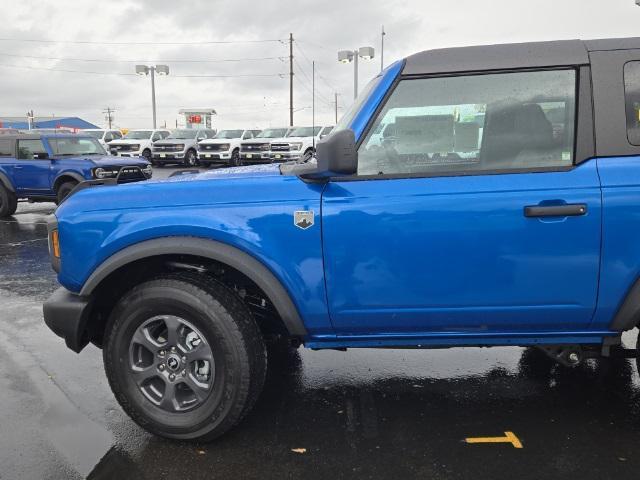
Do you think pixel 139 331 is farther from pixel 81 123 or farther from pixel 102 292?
pixel 81 123

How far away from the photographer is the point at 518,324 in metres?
2.65

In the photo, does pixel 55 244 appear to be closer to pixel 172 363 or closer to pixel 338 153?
pixel 172 363

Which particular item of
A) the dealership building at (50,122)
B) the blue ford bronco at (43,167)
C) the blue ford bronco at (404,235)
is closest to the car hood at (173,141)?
the blue ford bronco at (43,167)

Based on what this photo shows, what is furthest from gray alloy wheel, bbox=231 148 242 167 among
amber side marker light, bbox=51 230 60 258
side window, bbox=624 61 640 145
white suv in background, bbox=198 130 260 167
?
side window, bbox=624 61 640 145

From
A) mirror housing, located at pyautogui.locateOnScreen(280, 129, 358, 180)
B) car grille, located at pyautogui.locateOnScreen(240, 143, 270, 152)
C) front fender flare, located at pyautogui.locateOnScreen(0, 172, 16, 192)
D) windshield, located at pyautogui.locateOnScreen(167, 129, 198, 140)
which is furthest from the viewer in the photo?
windshield, located at pyautogui.locateOnScreen(167, 129, 198, 140)

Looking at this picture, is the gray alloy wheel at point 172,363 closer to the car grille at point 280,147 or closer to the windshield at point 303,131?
the car grille at point 280,147

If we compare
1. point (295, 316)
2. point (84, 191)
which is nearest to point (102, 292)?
point (84, 191)

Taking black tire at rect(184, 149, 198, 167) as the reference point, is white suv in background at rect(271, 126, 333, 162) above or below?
above

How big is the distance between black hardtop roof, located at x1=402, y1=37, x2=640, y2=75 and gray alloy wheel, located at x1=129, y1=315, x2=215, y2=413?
174 cm

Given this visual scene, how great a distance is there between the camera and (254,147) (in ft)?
81.0

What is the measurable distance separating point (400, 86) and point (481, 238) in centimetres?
86

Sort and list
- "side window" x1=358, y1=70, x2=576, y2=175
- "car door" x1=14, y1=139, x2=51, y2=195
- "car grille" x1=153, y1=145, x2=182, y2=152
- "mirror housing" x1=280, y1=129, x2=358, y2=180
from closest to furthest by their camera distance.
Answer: "mirror housing" x1=280, y1=129, x2=358, y2=180 < "side window" x1=358, y1=70, x2=576, y2=175 < "car door" x1=14, y1=139, x2=51, y2=195 < "car grille" x1=153, y1=145, x2=182, y2=152

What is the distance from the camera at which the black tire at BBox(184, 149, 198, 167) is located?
2660 cm

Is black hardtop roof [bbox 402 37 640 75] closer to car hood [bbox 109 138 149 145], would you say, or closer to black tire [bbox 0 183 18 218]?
black tire [bbox 0 183 18 218]
